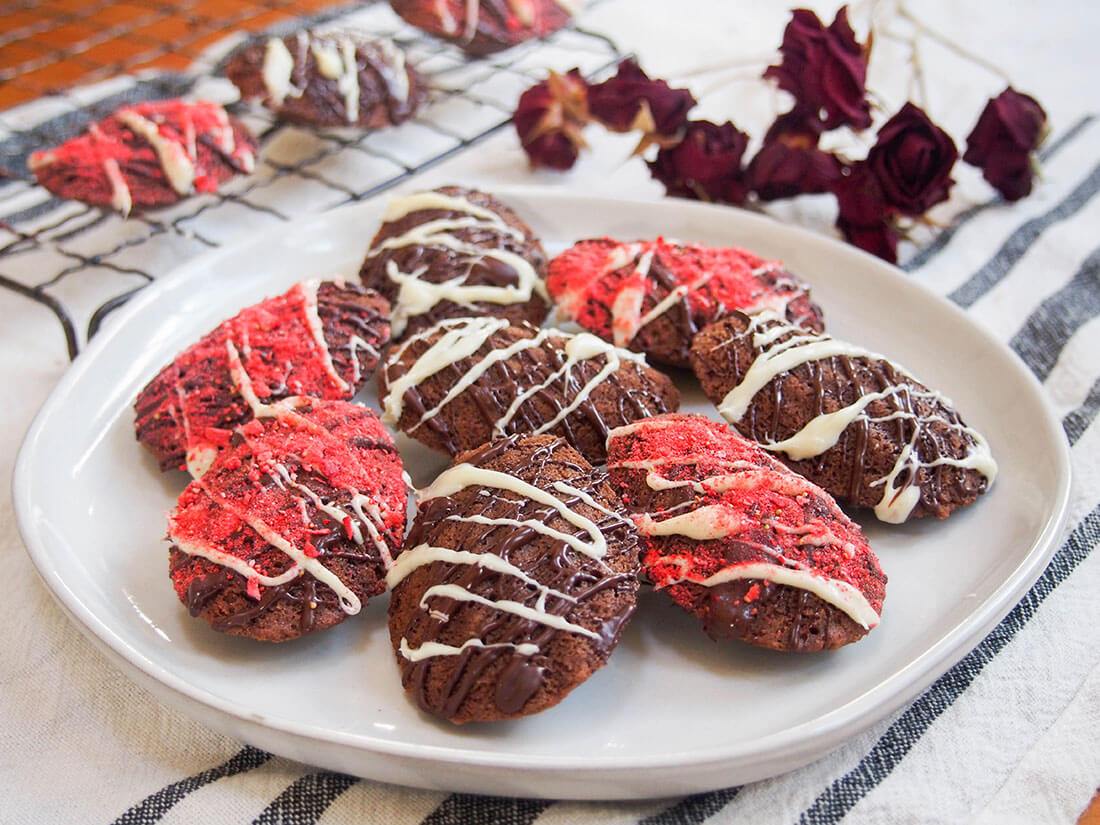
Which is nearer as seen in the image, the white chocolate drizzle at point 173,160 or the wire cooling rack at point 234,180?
the white chocolate drizzle at point 173,160

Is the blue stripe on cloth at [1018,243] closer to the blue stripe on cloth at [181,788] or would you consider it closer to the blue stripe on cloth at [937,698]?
the blue stripe on cloth at [937,698]

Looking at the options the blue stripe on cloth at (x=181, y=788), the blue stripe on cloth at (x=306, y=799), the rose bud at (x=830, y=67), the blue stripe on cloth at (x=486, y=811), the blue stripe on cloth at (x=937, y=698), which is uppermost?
the rose bud at (x=830, y=67)

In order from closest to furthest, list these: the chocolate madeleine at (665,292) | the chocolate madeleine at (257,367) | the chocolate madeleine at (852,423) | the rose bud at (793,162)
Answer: the chocolate madeleine at (852,423) < the chocolate madeleine at (257,367) < the chocolate madeleine at (665,292) < the rose bud at (793,162)

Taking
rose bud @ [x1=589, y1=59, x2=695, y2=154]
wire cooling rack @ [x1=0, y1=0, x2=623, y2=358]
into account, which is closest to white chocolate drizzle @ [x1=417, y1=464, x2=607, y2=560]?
wire cooling rack @ [x1=0, y1=0, x2=623, y2=358]

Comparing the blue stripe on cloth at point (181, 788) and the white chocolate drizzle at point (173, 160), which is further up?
the white chocolate drizzle at point (173, 160)

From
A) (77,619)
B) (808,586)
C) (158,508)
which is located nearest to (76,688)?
(77,619)

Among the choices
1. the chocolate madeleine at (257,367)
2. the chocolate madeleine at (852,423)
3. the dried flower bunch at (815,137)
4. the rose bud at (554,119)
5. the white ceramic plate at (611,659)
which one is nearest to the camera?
the white ceramic plate at (611,659)

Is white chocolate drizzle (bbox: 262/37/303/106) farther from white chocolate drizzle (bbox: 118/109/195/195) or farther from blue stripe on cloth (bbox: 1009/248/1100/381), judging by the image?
blue stripe on cloth (bbox: 1009/248/1100/381)

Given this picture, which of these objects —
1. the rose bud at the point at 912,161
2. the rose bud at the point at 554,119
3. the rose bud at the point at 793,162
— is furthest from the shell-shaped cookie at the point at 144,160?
the rose bud at the point at 912,161
